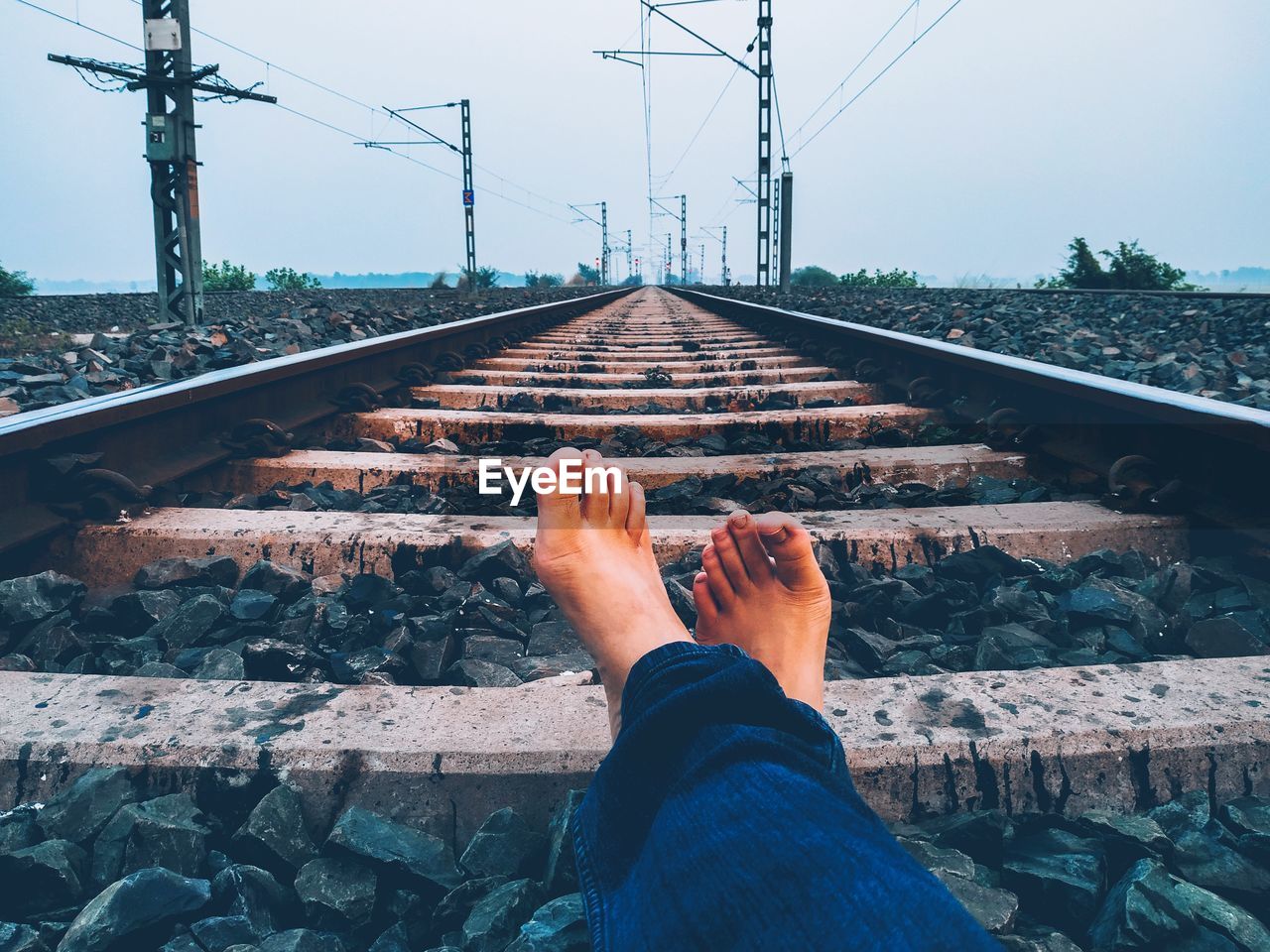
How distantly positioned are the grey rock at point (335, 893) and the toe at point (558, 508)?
0.58m

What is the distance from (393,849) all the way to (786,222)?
60.0ft

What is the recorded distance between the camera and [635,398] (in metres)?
3.95

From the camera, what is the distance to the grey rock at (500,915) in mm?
904

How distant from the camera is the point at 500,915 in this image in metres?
0.92

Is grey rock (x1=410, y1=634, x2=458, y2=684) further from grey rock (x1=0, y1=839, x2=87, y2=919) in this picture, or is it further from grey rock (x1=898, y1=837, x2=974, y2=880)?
grey rock (x1=898, y1=837, x2=974, y2=880)

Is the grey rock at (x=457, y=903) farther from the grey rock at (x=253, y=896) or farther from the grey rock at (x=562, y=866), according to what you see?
the grey rock at (x=253, y=896)

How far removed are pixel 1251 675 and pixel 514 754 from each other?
1.01m

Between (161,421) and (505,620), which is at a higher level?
(161,421)

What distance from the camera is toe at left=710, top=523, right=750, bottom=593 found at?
146 cm

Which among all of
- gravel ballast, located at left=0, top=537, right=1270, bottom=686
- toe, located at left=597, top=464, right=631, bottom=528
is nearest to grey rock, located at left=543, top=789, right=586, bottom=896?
gravel ballast, located at left=0, top=537, right=1270, bottom=686

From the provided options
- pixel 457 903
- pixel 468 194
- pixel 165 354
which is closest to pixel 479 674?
pixel 457 903

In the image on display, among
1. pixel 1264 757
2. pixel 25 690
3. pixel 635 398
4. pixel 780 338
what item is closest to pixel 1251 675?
pixel 1264 757

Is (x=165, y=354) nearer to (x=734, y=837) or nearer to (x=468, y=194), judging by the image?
(x=734, y=837)

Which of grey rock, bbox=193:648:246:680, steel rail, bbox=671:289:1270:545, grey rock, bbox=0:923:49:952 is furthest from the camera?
steel rail, bbox=671:289:1270:545
